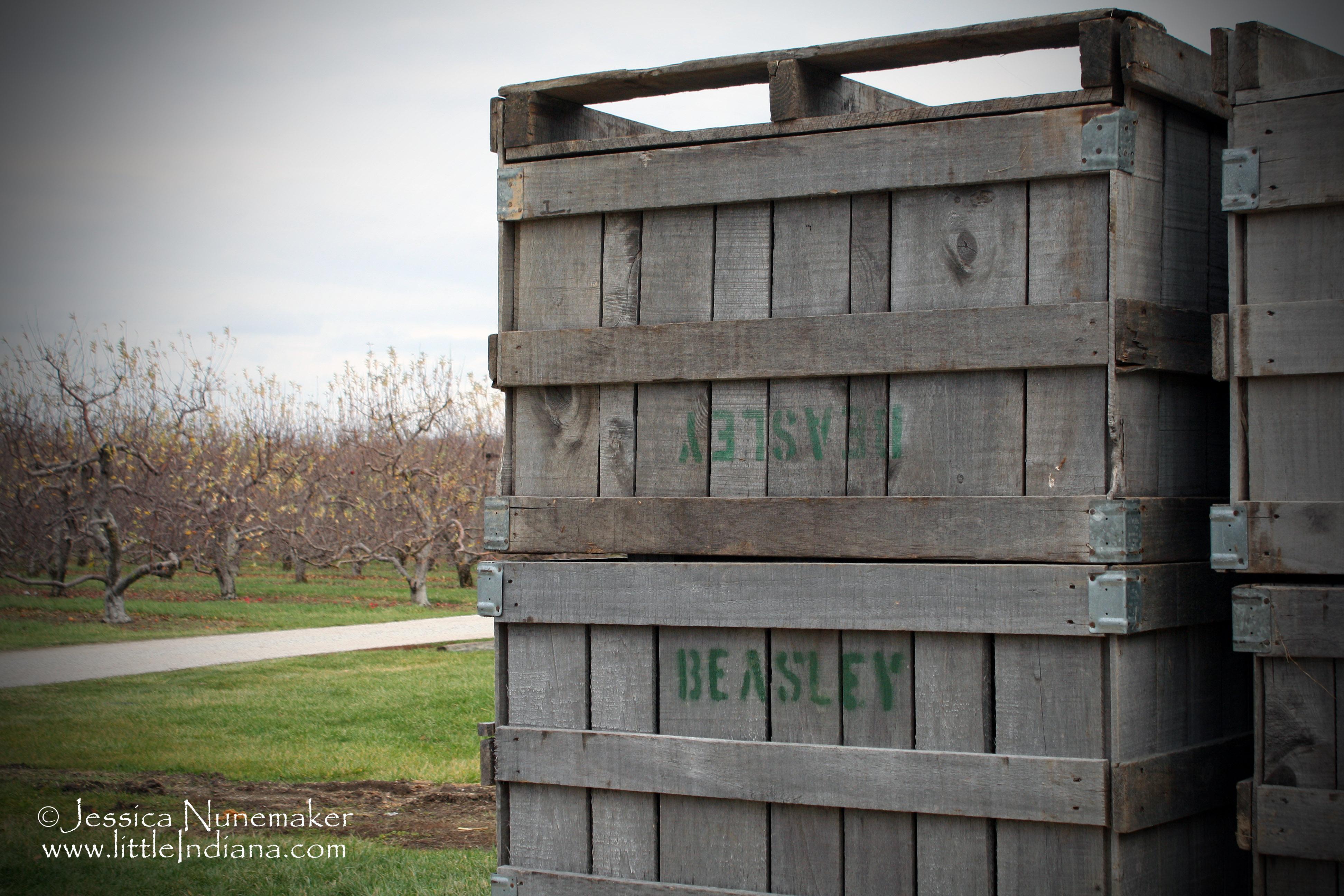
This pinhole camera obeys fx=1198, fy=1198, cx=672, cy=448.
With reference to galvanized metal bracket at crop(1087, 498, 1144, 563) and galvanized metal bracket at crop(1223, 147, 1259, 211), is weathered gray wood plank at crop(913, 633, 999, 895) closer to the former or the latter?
galvanized metal bracket at crop(1087, 498, 1144, 563)

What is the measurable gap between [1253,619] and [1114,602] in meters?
0.41

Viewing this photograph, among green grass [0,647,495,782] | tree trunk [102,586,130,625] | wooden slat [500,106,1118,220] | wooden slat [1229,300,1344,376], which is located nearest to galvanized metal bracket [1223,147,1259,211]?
wooden slat [1229,300,1344,376]

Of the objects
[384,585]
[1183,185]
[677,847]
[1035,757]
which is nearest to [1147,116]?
[1183,185]

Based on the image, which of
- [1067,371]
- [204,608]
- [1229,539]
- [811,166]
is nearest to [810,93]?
[811,166]

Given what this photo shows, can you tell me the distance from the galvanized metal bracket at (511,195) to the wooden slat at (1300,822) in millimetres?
2526

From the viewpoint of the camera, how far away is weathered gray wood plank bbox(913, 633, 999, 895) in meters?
3.01

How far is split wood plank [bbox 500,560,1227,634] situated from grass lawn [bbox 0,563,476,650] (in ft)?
41.4

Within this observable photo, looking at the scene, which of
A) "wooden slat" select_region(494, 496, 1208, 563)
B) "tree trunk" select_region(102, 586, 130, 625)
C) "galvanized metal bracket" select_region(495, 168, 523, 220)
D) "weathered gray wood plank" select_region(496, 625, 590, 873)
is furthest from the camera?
"tree trunk" select_region(102, 586, 130, 625)

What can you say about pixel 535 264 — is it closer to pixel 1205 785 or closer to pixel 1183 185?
pixel 1183 185

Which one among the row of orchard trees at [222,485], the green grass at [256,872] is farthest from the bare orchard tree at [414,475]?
the green grass at [256,872]

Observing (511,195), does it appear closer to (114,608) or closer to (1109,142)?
(1109,142)

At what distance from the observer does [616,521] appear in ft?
11.1

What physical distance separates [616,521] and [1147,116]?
1.76m

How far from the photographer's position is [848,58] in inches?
129
